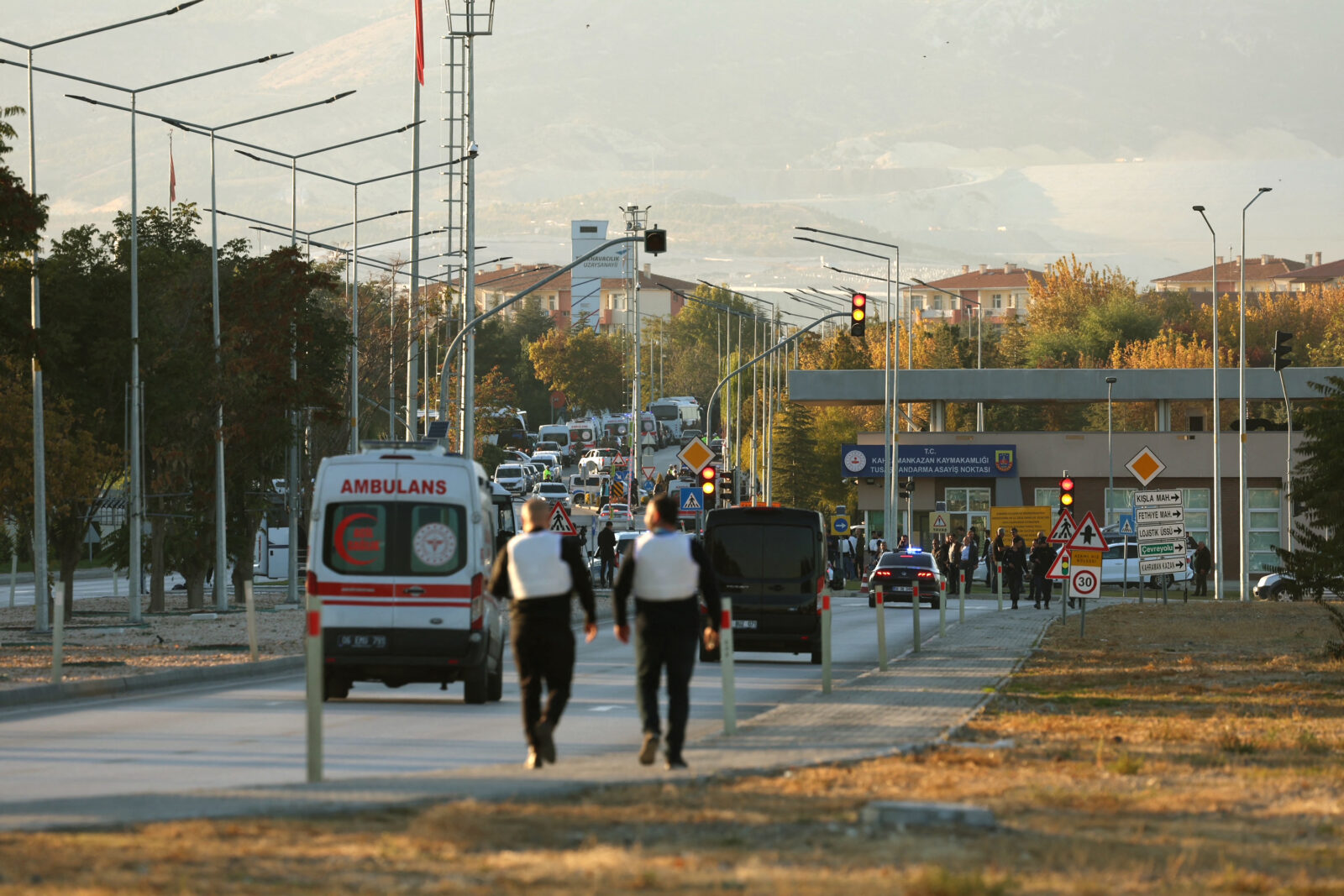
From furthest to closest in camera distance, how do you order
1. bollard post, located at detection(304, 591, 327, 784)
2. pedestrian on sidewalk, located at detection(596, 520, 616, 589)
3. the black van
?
pedestrian on sidewalk, located at detection(596, 520, 616, 589) < the black van < bollard post, located at detection(304, 591, 327, 784)

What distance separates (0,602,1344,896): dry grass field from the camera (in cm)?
757

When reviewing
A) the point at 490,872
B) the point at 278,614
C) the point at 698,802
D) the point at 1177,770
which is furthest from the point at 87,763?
the point at 278,614

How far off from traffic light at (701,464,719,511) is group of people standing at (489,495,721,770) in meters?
31.4

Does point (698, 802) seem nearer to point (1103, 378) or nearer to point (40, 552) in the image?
point (40, 552)

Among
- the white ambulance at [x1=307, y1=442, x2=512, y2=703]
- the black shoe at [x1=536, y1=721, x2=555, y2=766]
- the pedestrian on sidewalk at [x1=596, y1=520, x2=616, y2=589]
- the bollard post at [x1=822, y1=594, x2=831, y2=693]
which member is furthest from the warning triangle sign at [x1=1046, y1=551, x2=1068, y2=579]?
the black shoe at [x1=536, y1=721, x2=555, y2=766]

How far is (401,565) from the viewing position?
18125 mm

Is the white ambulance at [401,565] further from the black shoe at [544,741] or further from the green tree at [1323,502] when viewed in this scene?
the green tree at [1323,502]

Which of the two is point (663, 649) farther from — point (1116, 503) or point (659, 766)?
point (1116, 503)

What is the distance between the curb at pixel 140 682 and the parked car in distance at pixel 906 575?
930 inches

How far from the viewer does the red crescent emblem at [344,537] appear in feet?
59.6

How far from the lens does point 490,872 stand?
7.74m

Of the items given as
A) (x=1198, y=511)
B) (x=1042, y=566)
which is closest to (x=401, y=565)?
(x=1042, y=566)

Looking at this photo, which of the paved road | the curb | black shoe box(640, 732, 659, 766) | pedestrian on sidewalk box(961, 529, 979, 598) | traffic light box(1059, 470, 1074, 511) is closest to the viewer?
black shoe box(640, 732, 659, 766)

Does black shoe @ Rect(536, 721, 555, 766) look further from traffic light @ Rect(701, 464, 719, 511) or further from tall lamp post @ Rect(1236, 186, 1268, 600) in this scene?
tall lamp post @ Rect(1236, 186, 1268, 600)
